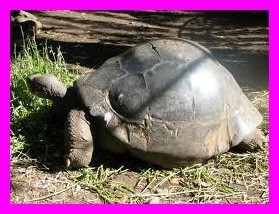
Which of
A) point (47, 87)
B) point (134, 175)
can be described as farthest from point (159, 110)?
point (47, 87)

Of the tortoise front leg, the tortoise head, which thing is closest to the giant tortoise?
the tortoise front leg

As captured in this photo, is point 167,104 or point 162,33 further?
point 162,33

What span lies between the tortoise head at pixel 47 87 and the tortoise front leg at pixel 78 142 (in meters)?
0.52

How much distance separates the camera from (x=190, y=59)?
13.7 feet

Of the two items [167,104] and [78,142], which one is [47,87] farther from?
[167,104]

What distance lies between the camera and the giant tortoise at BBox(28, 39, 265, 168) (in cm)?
398

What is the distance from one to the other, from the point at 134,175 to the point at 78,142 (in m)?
0.58

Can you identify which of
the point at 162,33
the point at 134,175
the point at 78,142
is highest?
the point at 162,33

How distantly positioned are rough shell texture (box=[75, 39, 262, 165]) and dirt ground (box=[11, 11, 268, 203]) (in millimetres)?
2007

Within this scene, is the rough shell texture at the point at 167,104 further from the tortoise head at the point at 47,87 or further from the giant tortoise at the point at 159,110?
the tortoise head at the point at 47,87

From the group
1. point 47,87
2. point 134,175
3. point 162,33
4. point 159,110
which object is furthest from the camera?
point 162,33

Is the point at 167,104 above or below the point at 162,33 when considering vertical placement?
below

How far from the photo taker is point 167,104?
398 cm

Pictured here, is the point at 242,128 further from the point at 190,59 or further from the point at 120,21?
the point at 120,21
